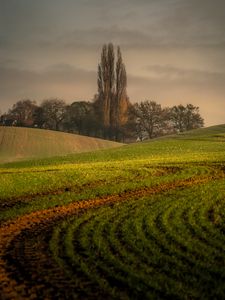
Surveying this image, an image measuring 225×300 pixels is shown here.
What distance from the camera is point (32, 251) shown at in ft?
49.2

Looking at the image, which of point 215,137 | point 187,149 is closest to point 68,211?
point 187,149

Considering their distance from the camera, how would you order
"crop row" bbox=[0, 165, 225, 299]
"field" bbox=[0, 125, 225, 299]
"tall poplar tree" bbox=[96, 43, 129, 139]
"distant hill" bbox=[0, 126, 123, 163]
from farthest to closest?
1. "tall poplar tree" bbox=[96, 43, 129, 139]
2. "distant hill" bbox=[0, 126, 123, 163]
3. "field" bbox=[0, 125, 225, 299]
4. "crop row" bbox=[0, 165, 225, 299]

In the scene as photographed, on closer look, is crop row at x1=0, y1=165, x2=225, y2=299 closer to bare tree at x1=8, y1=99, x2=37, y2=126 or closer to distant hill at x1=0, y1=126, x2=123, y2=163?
distant hill at x1=0, y1=126, x2=123, y2=163

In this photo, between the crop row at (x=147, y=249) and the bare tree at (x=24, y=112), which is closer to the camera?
the crop row at (x=147, y=249)

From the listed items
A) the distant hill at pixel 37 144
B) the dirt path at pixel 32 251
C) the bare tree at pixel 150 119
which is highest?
the bare tree at pixel 150 119

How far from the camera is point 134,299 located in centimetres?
1062

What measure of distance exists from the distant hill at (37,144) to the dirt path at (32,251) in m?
59.6

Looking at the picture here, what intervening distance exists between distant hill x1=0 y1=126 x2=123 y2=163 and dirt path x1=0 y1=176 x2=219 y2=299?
196 ft

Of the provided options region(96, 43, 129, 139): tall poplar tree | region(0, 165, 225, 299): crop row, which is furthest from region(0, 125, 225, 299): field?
region(96, 43, 129, 139): tall poplar tree

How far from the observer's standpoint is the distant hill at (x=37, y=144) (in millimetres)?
85562

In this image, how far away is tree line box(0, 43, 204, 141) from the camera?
4779 inches

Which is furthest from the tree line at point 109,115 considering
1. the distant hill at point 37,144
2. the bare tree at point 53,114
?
the distant hill at point 37,144

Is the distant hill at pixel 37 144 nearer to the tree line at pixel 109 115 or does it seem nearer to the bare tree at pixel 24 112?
the tree line at pixel 109 115

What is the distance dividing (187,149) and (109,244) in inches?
1871
